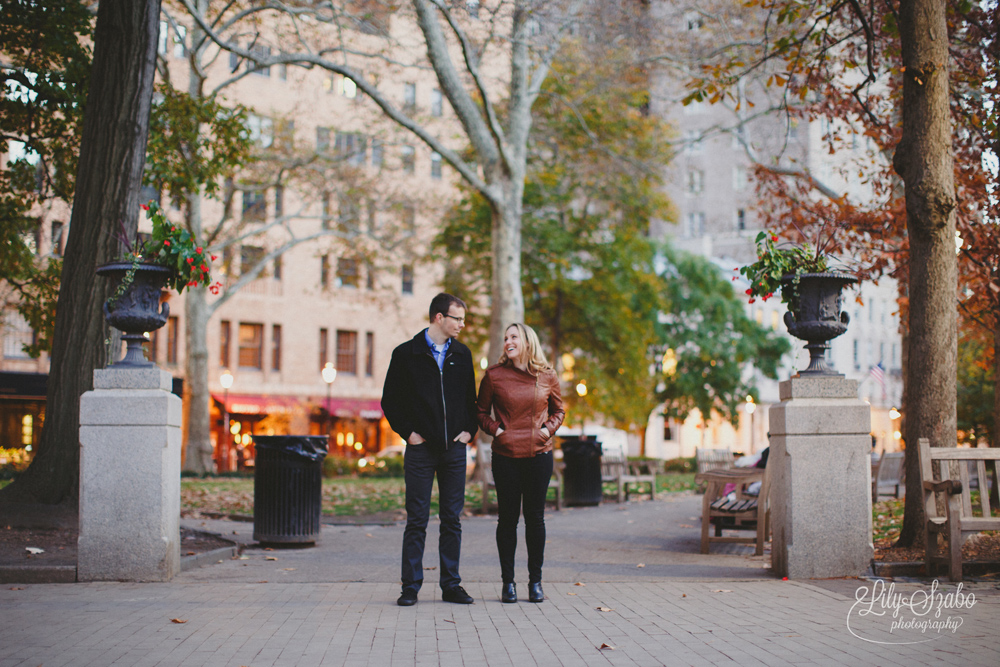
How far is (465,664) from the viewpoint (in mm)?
5348

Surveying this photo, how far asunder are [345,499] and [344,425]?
29606mm

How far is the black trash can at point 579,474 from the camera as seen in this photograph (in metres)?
18.5

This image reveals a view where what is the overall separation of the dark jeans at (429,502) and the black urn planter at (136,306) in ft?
8.88

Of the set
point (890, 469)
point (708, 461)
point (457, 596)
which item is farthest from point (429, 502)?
point (708, 461)

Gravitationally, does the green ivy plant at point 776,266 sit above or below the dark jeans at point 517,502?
above

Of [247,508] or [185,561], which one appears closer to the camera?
[185,561]

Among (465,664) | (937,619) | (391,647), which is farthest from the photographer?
(937,619)

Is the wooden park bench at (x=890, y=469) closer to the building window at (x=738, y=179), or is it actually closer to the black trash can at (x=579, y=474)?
the black trash can at (x=579, y=474)

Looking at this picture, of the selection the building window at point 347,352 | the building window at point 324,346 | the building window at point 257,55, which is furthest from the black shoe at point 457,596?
the building window at point 347,352

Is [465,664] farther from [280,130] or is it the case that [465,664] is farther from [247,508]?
[280,130]

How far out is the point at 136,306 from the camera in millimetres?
8430

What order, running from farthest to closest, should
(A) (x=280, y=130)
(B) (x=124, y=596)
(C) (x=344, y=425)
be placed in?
(C) (x=344, y=425) < (A) (x=280, y=130) < (B) (x=124, y=596)

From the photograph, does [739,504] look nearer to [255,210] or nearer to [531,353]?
[531,353]

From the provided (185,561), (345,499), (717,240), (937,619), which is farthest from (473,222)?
(717,240)
